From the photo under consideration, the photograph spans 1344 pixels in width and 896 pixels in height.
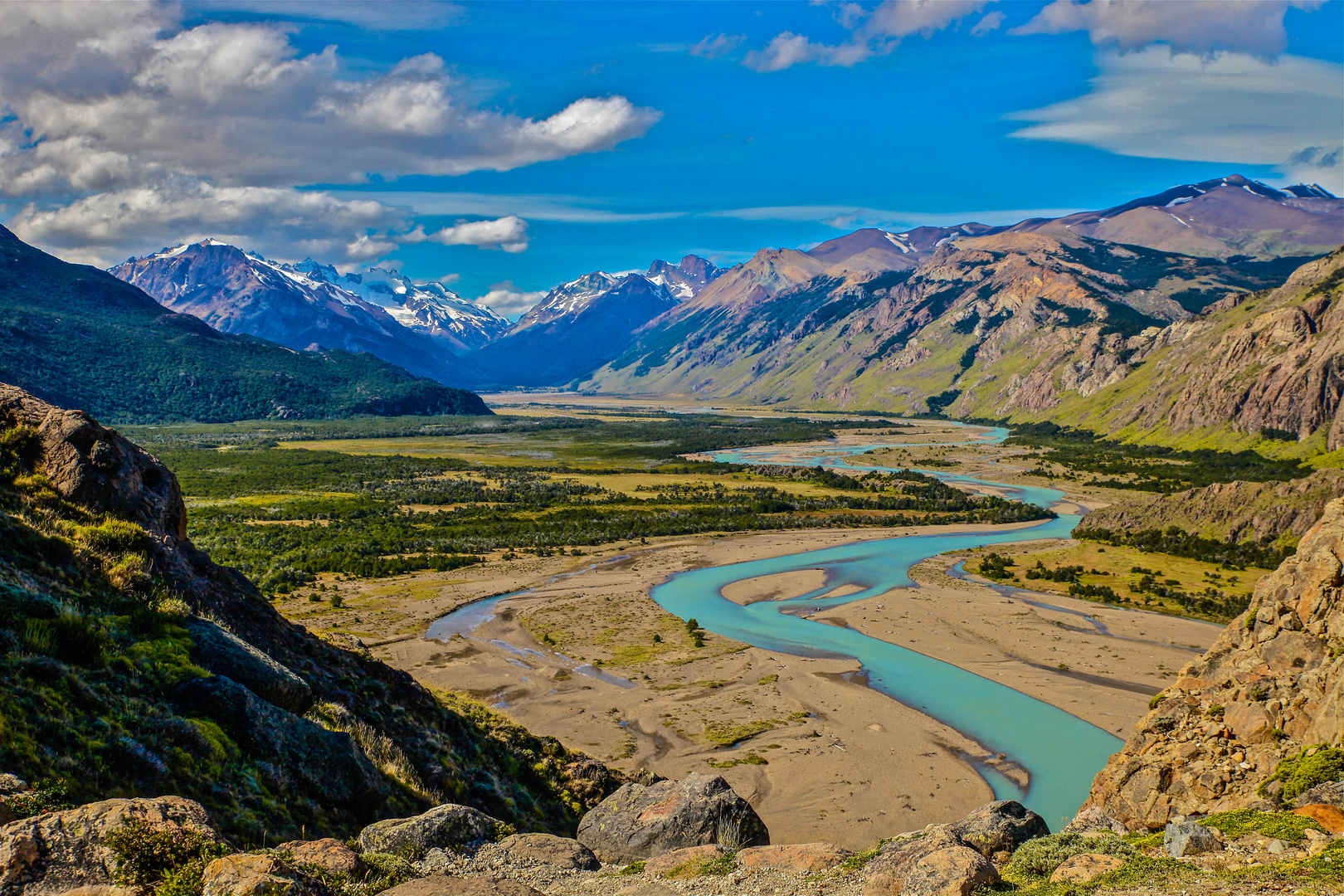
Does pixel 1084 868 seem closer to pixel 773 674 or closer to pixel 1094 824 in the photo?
pixel 1094 824

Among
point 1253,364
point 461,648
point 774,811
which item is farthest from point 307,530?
point 1253,364

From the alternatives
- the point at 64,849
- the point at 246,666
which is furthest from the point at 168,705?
the point at 64,849

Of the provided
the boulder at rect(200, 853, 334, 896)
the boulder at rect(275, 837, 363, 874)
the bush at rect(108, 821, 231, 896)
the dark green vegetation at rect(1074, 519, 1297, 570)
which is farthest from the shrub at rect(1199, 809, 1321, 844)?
the dark green vegetation at rect(1074, 519, 1297, 570)

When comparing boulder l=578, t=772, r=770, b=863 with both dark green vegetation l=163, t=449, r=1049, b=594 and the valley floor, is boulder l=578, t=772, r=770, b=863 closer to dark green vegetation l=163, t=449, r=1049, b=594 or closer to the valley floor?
the valley floor

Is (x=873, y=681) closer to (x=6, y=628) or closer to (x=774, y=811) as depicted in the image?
(x=774, y=811)

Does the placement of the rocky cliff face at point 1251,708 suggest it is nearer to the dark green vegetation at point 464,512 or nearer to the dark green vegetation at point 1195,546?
the dark green vegetation at point 1195,546

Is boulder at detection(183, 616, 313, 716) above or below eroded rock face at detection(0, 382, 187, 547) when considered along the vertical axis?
below

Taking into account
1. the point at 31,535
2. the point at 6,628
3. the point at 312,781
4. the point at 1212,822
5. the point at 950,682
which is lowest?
the point at 950,682
